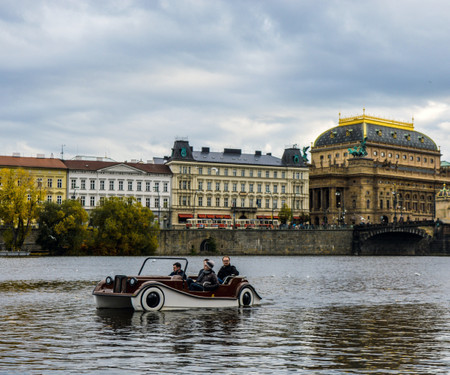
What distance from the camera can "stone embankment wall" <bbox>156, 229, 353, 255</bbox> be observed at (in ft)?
439

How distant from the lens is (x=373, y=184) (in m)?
191

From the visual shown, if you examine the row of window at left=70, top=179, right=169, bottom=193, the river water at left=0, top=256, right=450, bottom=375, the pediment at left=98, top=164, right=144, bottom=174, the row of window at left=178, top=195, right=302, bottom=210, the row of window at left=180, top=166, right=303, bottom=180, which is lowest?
the river water at left=0, top=256, right=450, bottom=375

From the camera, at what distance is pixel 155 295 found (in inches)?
1257

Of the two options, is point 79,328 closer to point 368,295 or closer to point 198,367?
point 198,367

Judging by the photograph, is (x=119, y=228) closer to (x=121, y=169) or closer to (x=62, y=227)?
(x=62, y=227)

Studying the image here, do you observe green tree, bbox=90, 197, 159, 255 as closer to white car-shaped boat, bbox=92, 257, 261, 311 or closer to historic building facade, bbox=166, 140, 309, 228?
historic building facade, bbox=166, 140, 309, 228

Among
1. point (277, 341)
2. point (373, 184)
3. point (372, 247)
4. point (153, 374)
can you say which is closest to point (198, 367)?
point (153, 374)

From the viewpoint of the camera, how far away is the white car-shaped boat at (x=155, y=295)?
31.9m

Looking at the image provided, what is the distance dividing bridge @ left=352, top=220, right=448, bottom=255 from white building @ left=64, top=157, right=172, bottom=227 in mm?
38859

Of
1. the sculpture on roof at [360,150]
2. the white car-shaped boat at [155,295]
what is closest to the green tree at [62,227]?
the white car-shaped boat at [155,295]

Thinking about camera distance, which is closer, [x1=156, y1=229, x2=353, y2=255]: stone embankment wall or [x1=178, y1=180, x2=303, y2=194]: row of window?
[x1=156, y1=229, x2=353, y2=255]: stone embankment wall

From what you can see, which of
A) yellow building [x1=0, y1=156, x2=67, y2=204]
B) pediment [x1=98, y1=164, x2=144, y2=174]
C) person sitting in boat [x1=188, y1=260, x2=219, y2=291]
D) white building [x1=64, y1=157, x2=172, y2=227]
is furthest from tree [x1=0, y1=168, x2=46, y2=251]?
person sitting in boat [x1=188, y1=260, x2=219, y2=291]

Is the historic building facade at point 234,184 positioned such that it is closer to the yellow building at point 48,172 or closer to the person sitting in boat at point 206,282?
the yellow building at point 48,172

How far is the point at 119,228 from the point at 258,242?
3561 centimetres
